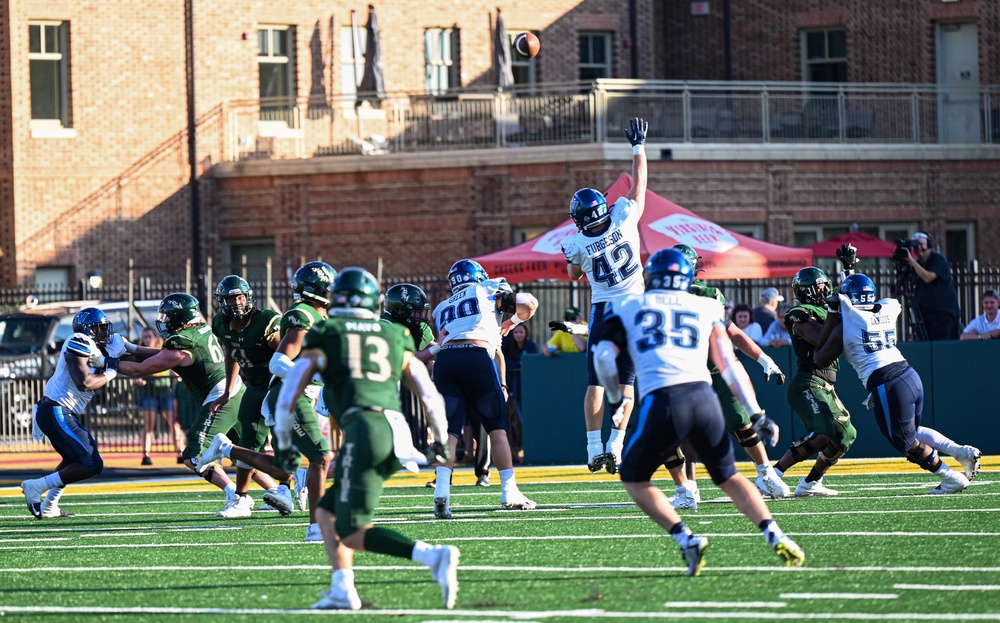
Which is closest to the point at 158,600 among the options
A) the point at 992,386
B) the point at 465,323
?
the point at 465,323

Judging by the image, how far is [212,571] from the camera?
966 centimetres

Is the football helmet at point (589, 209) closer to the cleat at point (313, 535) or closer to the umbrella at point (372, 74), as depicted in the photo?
the cleat at point (313, 535)

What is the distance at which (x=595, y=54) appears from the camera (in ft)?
112

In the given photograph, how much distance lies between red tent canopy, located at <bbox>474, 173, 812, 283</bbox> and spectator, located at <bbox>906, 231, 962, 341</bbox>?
94.5 inches

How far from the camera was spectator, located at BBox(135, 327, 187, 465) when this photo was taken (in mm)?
21125

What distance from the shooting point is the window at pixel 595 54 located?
3419 cm

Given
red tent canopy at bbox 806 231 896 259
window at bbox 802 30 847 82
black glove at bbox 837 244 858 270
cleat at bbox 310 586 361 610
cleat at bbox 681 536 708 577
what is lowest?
cleat at bbox 310 586 361 610

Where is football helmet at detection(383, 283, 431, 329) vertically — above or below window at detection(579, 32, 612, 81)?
below

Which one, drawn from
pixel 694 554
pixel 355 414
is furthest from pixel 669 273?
pixel 355 414

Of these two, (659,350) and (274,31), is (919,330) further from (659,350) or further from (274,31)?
(274,31)

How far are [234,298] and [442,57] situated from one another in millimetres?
21583

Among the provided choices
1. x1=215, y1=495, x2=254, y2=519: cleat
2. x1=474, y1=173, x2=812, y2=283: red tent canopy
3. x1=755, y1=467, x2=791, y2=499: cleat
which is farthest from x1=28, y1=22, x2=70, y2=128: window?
x1=755, y1=467, x2=791, y2=499: cleat

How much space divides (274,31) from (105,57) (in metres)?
3.39

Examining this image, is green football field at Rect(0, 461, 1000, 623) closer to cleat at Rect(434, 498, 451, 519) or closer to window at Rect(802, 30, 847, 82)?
cleat at Rect(434, 498, 451, 519)
